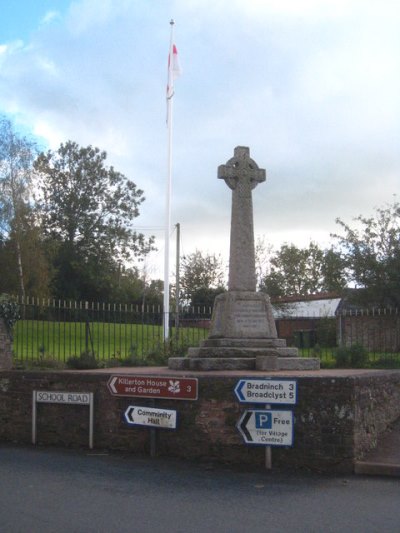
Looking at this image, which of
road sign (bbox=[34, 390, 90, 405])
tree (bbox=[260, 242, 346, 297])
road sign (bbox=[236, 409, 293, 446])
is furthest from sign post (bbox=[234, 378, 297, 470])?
tree (bbox=[260, 242, 346, 297])

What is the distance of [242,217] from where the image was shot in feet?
39.5

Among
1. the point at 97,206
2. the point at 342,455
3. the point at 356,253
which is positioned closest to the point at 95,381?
the point at 342,455

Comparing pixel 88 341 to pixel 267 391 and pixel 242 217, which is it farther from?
pixel 267 391

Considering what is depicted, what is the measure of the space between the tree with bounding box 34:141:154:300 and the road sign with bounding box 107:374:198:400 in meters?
38.9

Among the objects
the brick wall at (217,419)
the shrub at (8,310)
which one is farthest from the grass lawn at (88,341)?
the brick wall at (217,419)

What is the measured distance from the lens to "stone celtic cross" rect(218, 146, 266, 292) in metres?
11.9

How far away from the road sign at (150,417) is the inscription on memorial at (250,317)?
2993mm

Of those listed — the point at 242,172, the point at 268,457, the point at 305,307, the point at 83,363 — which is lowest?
the point at 268,457

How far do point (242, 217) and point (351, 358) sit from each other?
20.0 feet

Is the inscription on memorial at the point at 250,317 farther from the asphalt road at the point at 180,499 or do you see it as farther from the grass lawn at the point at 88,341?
the grass lawn at the point at 88,341

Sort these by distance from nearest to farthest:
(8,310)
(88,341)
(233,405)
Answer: (233,405) → (8,310) → (88,341)

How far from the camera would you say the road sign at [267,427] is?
7996mm

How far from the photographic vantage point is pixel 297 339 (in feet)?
88.1

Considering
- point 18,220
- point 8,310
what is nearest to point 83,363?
point 8,310
